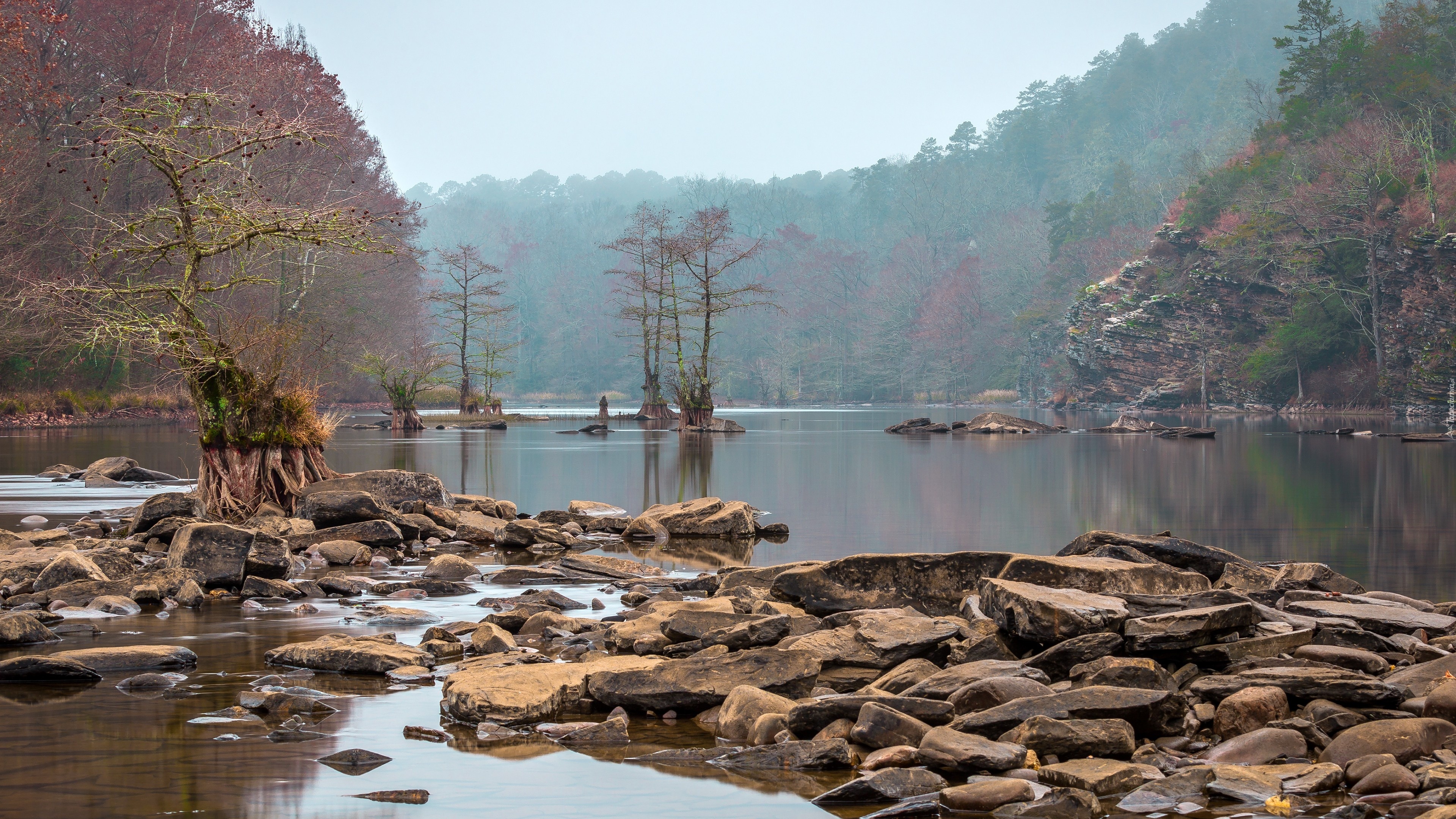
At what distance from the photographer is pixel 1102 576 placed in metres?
6.85

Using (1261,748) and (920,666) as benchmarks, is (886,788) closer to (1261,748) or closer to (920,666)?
(920,666)

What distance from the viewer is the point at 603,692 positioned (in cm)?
546

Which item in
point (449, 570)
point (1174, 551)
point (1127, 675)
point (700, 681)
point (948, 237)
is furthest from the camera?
point (948, 237)

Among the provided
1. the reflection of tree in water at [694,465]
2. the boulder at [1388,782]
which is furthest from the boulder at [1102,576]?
the reflection of tree in water at [694,465]

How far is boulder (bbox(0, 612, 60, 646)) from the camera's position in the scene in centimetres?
655

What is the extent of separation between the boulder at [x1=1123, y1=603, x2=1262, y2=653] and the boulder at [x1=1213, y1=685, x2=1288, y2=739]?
650mm

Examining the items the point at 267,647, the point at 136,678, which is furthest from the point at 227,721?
the point at 267,647

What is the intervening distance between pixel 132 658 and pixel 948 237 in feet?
396

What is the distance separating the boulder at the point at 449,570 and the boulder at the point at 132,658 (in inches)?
127

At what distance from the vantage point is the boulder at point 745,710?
5.07 metres

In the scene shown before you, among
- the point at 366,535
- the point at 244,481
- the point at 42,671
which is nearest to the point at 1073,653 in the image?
the point at 42,671

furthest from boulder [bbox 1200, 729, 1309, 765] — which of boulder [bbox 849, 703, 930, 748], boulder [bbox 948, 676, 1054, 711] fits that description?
boulder [bbox 849, 703, 930, 748]

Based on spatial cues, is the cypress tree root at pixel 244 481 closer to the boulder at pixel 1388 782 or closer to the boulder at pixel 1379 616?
the boulder at pixel 1379 616

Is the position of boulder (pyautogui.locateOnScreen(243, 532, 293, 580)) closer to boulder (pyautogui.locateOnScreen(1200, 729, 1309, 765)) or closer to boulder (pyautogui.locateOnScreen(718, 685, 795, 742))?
boulder (pyautogui.locateOnScreen(718, 685, 795, 742))
